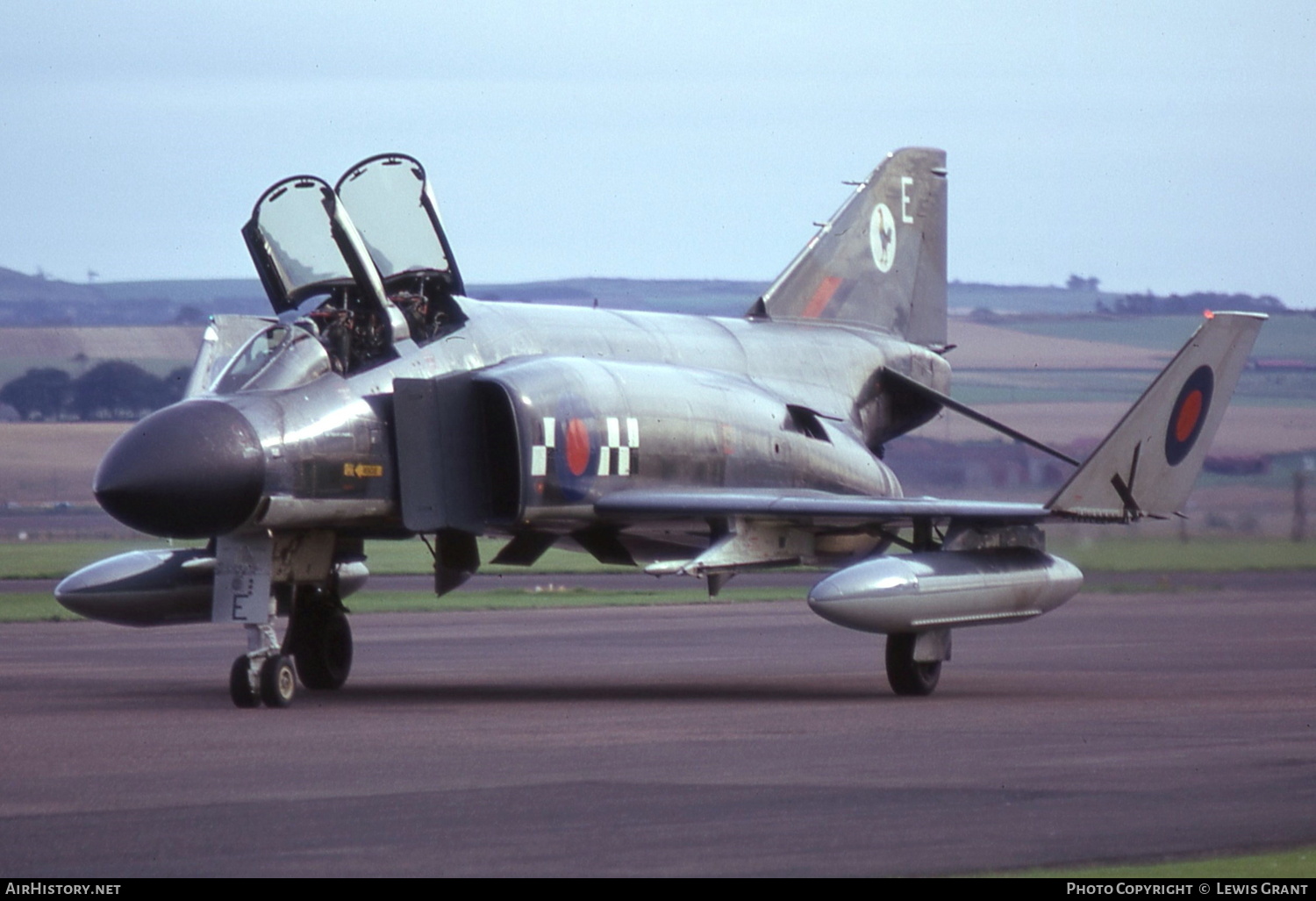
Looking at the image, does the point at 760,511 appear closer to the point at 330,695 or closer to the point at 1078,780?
the point at 330,695

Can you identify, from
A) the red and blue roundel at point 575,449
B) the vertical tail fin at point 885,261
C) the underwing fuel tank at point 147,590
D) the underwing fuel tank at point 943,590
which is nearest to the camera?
the underwing fuel tank at point 943,590

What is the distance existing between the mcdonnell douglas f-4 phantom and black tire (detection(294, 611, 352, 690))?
16mm

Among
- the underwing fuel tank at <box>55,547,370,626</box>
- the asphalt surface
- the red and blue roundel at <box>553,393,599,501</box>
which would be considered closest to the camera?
the asphalt surface

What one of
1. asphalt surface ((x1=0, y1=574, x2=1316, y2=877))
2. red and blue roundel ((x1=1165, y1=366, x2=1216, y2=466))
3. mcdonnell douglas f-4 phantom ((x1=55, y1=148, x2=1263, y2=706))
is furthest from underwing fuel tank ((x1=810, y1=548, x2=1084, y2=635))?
red and blue roundel ((x1=1165, y1=366, x2=1216, y2=466))

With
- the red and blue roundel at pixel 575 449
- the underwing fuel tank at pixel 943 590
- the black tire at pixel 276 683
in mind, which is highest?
the red and blue roundel at pixel 575 449

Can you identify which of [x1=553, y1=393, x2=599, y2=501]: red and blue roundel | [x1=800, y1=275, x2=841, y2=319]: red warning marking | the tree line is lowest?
the tree line

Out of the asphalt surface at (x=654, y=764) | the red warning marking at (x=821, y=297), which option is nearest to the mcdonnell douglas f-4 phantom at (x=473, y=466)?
the asphalt surface at (x=654, y=764)

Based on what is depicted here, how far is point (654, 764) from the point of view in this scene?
34.2ft

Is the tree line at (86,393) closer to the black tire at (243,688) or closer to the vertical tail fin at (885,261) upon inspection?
the vertical tail fin at (885,261)

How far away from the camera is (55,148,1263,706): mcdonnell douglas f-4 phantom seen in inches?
547

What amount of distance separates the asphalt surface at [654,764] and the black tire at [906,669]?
0.22m

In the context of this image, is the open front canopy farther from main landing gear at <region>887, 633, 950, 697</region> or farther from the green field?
the green field

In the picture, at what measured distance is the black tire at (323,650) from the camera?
15805 millimetres

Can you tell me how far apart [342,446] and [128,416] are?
31.0 metres
